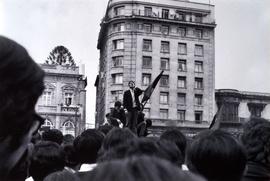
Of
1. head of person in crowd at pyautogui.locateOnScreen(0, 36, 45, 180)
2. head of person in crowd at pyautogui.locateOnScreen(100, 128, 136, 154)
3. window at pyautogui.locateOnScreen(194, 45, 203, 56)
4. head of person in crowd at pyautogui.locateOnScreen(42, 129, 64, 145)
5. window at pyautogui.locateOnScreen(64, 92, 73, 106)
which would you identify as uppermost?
window at pyautogui.locateOnScreen(194, 45, 203, 56)

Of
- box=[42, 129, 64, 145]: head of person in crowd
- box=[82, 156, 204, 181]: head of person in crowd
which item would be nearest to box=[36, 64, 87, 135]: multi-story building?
box=[42, 129, 64, 145]: head of person in crowd

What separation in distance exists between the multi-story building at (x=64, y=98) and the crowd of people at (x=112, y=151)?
1535 inches

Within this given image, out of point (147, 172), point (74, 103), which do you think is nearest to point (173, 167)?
point (147, 172)

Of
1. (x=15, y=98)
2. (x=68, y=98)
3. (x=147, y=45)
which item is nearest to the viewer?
(x=15, y=98)

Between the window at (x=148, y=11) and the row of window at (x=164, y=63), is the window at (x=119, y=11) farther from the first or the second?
the row of window at (x=164, y=63)

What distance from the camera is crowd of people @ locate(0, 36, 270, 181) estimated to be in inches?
45.0

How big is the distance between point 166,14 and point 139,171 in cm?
4072

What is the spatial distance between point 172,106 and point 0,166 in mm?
38453

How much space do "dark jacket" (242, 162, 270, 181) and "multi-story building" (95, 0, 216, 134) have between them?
117 feet

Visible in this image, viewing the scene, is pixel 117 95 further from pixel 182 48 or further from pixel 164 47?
pixel 182 48

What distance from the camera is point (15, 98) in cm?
145

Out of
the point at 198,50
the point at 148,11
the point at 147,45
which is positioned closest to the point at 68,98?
the point at 147,45

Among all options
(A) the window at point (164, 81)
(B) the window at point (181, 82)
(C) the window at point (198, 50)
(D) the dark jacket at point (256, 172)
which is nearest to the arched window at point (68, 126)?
(A) the window at point (164, 81)

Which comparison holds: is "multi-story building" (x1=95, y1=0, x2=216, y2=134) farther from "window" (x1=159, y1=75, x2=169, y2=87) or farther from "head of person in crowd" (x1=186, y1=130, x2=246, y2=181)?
"head of person in crowd" (x1=186, y1=130, x2=246, y2=181)
